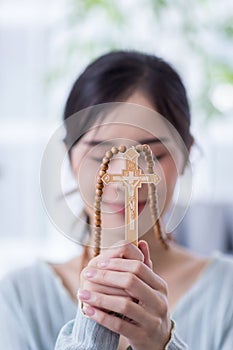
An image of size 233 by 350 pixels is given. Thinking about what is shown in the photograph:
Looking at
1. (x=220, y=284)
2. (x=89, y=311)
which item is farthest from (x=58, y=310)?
(x=89, y=311)

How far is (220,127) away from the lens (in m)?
2.24

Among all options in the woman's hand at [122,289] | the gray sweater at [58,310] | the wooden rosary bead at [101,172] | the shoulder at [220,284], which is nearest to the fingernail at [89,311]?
the woman's hand at [122,289]

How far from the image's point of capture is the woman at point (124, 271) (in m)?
0.50

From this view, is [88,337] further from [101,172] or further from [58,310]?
[58,310]

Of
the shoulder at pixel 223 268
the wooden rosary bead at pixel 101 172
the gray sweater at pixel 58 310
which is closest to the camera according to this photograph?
the wooden rosary bead at pixel 101 172

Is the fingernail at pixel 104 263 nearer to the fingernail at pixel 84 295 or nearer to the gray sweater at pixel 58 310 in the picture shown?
the fingernail at pixel 84 295

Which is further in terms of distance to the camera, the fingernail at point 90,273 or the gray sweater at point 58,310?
the gray sweater at point 58,310

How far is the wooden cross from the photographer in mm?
466

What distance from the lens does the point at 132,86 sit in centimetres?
79

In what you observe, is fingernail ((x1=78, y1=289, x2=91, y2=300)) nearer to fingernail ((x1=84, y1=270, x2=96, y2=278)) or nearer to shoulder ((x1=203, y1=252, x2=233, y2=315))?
fingernail ((x1=84, y1=270, x2=96, y2=278))

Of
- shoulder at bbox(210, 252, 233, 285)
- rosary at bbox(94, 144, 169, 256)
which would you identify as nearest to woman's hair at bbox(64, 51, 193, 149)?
shoulder at bbox(210, 252, 233, 285)

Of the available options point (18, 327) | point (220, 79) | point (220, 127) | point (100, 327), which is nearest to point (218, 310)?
point (18, 327)

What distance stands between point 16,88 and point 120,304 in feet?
6.01

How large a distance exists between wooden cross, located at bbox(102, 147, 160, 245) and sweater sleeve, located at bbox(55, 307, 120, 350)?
79 millimetres
